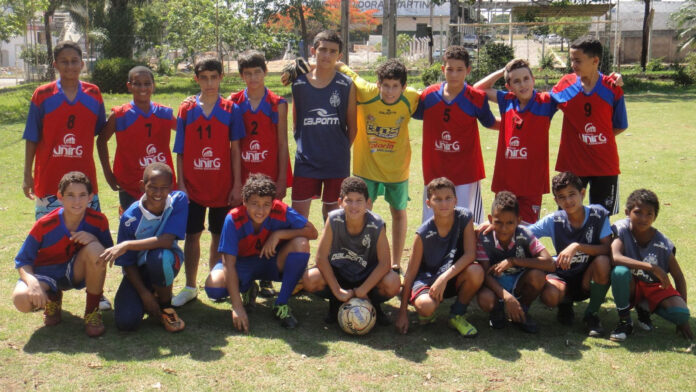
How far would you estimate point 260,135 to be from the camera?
5.39 m

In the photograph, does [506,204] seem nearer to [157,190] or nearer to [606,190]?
[606,190]

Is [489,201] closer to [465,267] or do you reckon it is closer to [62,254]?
[465,267]

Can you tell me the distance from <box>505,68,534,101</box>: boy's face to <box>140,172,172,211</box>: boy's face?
2.68 meters

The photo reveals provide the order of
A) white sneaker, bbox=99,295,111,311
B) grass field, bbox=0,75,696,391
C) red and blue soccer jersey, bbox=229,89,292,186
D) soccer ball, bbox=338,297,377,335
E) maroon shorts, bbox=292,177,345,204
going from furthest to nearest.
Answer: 1. maroon shorts, bbox=292,177,345,204
2. red and blue soccer jersey, bbox=229,89,292,186
3. white sneaker, bbox=99,295,111,311
4. soccer ball, bbox=338,297,377,335
5. grass field, bbox=0,75,696,391

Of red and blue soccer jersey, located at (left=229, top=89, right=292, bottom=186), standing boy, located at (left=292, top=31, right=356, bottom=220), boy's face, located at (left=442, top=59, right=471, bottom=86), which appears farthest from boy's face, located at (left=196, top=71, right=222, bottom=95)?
boy's face, located at (left=442, top=59, right=471, bottom=86)

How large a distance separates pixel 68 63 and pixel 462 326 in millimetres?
3489

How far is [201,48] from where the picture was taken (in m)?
22.3

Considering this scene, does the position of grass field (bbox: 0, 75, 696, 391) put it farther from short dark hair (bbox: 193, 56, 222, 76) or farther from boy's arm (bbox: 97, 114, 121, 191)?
short dark hair (bbox: 193, 56, 222, 76)

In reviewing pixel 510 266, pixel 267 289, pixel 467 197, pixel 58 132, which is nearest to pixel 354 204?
pixel 510 266

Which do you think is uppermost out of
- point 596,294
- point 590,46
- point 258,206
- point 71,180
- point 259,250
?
point 590,46

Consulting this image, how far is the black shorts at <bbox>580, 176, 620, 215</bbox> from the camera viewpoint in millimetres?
5379

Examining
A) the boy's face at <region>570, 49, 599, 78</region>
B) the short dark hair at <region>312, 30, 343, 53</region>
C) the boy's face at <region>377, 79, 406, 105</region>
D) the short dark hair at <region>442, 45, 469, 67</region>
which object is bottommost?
the boy's face at <region>377, 79, 406, 105</region>

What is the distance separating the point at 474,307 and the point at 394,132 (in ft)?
5.14

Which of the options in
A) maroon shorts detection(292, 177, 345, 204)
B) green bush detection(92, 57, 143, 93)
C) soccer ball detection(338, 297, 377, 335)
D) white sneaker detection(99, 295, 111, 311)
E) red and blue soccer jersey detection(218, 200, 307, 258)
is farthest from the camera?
green bush detection(92, 57, 143, 93)
